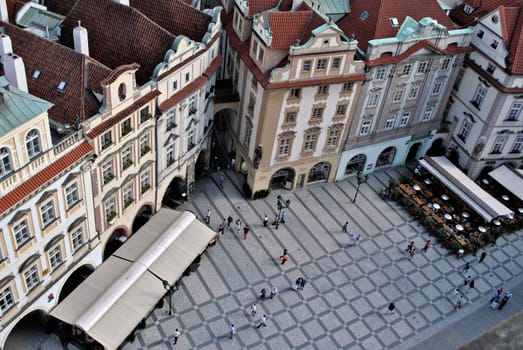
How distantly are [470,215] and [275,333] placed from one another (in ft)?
90.8

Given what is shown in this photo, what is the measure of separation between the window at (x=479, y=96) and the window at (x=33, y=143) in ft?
158

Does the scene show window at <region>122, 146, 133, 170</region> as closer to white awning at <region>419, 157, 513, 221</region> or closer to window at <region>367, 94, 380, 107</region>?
window at <region>367, 94, 380, 107</region>

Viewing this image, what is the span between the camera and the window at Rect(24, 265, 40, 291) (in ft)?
151

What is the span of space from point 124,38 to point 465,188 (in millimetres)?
40179

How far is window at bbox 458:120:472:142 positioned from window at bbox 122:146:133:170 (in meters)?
40.0

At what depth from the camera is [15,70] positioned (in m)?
43.6

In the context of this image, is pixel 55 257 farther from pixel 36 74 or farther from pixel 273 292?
pixel 273 292

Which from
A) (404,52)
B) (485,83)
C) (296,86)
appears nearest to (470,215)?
(485,83)

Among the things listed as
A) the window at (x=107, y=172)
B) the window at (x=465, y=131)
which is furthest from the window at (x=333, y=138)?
the window at (x=107, y=172)

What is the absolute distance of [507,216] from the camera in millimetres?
68688

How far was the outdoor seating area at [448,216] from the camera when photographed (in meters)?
66.3

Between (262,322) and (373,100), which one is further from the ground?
(373,100)

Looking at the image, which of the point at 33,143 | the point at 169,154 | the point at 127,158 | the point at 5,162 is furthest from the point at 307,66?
the point at 5,162

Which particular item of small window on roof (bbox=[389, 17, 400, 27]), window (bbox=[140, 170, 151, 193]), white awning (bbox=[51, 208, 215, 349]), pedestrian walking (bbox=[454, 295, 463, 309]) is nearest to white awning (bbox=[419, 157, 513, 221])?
pedestrian walking (bbox=[454, 295, 463, 309])
